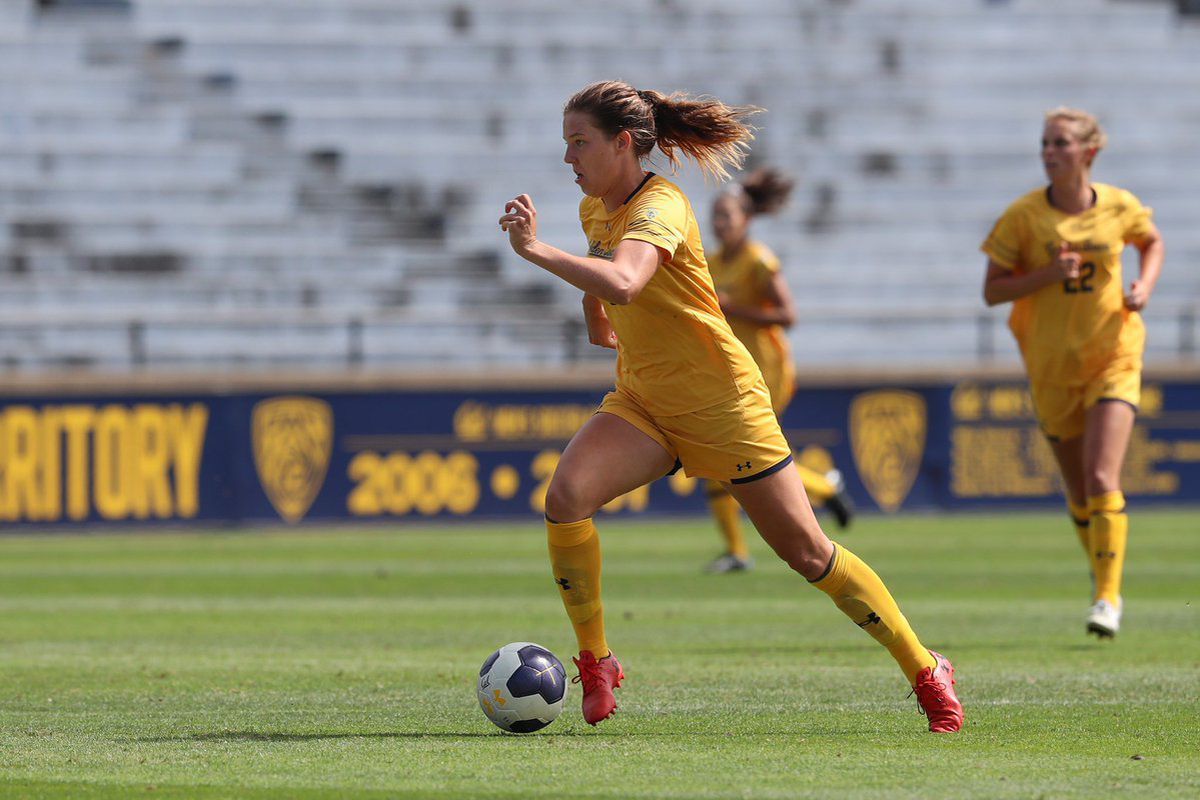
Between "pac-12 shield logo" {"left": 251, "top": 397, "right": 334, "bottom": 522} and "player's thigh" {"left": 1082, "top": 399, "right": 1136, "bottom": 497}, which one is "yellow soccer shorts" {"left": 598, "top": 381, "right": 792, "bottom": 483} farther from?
"pac-12 shield logo" {"left": 251, "top": 397, "right": 334, "bottom": 522}

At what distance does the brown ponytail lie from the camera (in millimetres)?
5762

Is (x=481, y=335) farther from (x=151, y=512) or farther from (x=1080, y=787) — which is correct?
(x=1080, y=787)

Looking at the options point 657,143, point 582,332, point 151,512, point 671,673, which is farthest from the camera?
point 582,332

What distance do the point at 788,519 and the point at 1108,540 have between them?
3261 millimetres

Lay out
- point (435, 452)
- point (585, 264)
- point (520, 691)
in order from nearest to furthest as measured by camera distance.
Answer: point (585, 264)
point (520, 691)
point (435, 452)

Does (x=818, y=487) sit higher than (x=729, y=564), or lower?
higher

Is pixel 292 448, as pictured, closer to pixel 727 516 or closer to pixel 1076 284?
pixel 727 516

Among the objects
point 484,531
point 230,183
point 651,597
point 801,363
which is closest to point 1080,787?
point 651,597

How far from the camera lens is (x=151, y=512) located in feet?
53.8

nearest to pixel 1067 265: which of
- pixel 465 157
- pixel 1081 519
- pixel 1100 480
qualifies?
pixel 1100 480

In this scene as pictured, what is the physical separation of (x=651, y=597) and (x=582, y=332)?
840cm

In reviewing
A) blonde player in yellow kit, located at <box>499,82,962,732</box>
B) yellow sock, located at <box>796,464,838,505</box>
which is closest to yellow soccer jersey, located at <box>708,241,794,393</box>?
yellow sock, located at <box>796,464,838,505</box>

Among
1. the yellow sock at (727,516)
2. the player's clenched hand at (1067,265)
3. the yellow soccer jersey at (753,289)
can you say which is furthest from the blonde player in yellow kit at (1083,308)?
the yellow sock at (727,516)

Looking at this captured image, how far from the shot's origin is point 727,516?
12.5 meters
